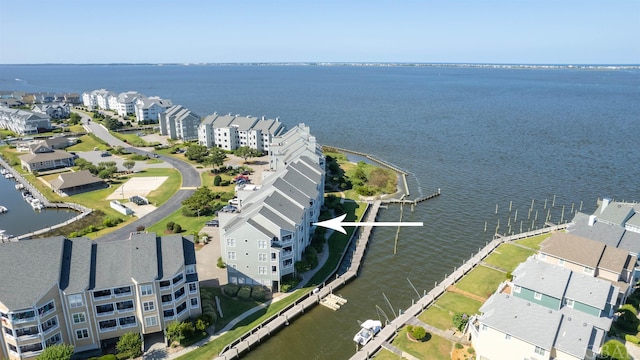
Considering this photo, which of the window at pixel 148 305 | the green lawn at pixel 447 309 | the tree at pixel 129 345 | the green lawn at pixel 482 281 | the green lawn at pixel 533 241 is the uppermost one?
the window at pixel 148 305

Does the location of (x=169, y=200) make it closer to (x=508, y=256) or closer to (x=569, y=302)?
(x=508, y=256)

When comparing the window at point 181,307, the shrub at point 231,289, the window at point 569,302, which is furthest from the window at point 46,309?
the window at point 569,302

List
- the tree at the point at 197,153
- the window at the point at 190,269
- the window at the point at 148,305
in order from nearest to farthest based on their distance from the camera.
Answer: the window at the point at 148,305, the window at the point at 190,269, the tree at the point at 197,153

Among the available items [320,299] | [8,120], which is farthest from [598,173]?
[8,120]

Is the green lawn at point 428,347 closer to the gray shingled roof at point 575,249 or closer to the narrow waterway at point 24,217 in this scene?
the gray shingled roof at point 575,249

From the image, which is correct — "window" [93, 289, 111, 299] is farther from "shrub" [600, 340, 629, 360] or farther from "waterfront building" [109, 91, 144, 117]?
"waterfront building" [109, 91, 144, 117]

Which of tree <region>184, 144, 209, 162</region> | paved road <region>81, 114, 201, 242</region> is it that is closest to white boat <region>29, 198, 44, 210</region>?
paved road <region>81, 114, 201, 242</region>

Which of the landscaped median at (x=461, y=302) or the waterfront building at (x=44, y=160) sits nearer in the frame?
the landscaped median at (x=461, y=302)
